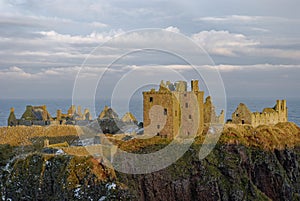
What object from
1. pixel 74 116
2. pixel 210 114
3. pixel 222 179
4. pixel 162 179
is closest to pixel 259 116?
pixel 210 114

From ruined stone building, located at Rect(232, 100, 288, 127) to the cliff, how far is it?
125 inches

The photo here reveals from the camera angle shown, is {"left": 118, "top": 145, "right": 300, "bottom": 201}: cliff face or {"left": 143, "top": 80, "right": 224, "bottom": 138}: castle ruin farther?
{"left": 143, "top": 80, "right": 224, "bottom": 138}: castle ruin

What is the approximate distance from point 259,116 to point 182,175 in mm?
25846

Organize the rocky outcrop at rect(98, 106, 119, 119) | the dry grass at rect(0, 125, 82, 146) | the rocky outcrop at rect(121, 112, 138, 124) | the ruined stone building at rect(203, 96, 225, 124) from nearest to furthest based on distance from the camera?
the dry grass at rect(0, 125, 82, 146), the ruined stone building at rect(203, 96, 225, 124), the rocky outcrop at rect(121, 112, 138, 124), the rocky outcrop at rect(98, 106, 119, 119)

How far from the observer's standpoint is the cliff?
35625 millimetres

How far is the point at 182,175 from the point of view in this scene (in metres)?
41.6

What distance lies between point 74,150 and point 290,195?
Result: 25.8 m

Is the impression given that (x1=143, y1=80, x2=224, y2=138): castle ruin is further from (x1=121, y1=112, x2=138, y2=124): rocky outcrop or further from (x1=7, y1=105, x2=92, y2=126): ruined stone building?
(x1=7, y1=105, x2=92, y2=126): ruined stone building

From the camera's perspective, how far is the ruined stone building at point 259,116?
6112cm

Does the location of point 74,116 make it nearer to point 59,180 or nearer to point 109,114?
point 109,114

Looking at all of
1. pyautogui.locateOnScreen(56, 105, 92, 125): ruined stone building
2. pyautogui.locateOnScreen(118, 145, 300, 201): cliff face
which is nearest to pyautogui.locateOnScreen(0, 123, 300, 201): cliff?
pyautogui.locateOnScreen(118, 145, 300, 201): cliff face

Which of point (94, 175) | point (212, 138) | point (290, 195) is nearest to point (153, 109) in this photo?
point (212, 138)

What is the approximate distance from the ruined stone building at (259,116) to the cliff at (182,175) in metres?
3.18

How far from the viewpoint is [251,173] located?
50.2 meters
